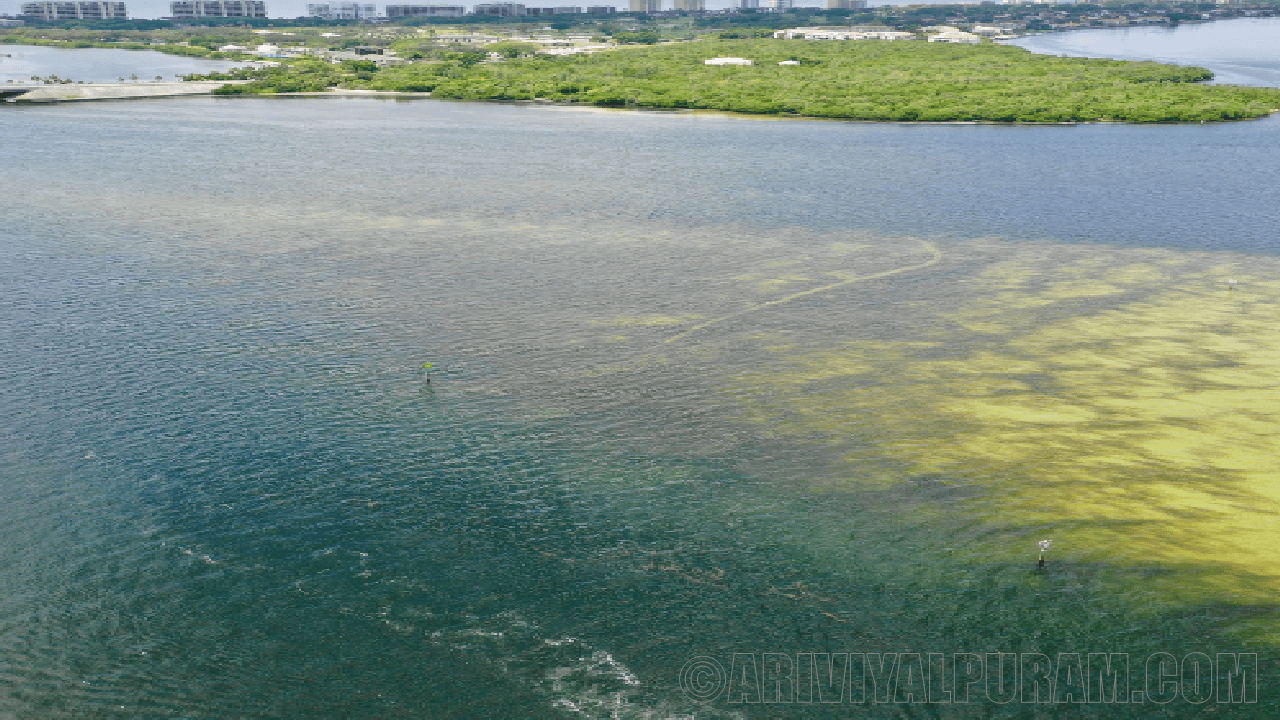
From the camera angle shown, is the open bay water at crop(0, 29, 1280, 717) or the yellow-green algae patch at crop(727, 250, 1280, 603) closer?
the open bay water at crop(0, 29, 1280, 717)

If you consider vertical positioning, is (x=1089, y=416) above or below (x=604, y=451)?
below

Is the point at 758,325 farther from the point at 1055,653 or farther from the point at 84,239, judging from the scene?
the point at 84,239

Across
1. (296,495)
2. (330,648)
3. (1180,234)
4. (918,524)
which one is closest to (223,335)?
(296,495)

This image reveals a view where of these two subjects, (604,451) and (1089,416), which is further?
(1089,416)

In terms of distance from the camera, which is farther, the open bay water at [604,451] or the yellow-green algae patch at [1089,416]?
the yellow-green algae patch at [1089,416]
